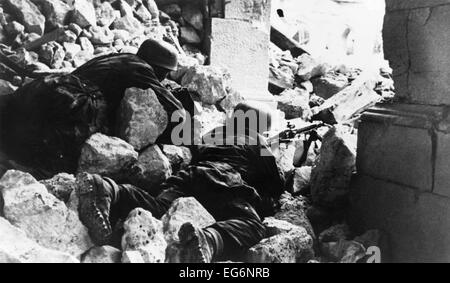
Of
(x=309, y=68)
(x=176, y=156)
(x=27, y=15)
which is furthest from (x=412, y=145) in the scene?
(x=309, y=68)

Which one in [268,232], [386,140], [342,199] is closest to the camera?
[268,232]

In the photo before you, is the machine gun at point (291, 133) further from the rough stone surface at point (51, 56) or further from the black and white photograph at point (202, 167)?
the rough stone surface at point (51, 56)

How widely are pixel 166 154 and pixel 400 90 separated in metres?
1.72

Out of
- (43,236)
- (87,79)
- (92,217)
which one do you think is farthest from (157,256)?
(87,79)

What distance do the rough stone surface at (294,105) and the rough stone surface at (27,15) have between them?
325 centimetres

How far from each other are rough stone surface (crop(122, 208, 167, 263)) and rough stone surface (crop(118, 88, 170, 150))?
106 centimetres

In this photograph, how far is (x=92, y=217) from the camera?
2.49 metres

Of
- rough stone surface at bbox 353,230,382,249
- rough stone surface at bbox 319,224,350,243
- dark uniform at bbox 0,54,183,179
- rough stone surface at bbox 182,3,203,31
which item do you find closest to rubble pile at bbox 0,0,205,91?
rough stone surface at bbox 182,3,203,31

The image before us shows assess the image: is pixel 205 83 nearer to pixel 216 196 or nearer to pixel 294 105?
pixel 294 105

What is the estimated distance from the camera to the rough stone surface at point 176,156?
3572 mm

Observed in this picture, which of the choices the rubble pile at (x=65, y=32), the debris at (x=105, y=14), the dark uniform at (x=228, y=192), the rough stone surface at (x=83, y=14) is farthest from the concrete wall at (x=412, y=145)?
the debris at (x=105, y=14)

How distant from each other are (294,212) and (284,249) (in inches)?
27.8

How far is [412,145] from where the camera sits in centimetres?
302
